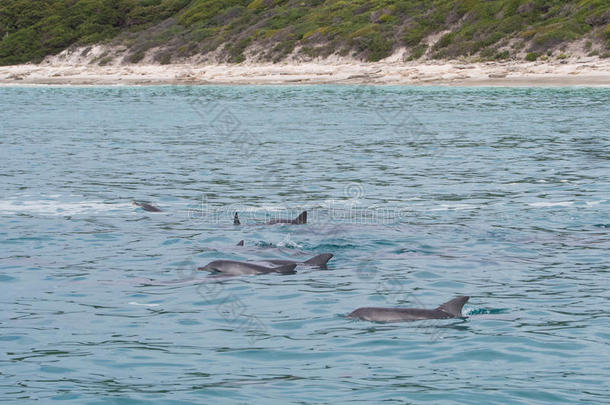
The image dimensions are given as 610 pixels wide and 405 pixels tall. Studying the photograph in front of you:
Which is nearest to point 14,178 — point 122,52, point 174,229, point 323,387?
point 174,229

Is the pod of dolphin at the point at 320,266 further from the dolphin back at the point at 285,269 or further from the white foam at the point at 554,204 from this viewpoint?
the white foam at the point at 554,204

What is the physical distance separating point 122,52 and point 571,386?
78.8 meters

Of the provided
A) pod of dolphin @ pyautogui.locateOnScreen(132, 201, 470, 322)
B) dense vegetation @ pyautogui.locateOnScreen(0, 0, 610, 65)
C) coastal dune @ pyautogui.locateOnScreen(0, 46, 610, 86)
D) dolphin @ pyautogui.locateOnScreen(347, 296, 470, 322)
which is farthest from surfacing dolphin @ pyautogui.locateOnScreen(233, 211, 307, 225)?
dense vegetation @ pyautogui.locateOnScreen(0, 0, 610, 65)

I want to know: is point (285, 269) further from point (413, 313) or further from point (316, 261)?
point (413, 313)

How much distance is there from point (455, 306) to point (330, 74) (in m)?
55.6

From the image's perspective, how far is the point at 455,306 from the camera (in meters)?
10.2

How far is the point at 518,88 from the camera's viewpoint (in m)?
54.0

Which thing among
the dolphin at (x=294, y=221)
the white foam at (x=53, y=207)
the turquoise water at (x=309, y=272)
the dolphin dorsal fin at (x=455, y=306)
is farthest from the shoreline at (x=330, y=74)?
the dolphin dorsal fin at (x=455, y=306)

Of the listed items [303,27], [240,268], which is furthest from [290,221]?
[303,27]

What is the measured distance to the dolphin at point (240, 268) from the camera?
40.6ft

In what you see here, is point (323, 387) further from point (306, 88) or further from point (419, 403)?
point (306, 88)

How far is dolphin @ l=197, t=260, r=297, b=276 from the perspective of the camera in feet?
40.6

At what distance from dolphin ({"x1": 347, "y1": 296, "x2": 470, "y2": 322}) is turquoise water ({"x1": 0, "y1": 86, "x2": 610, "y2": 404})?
0.17 meters

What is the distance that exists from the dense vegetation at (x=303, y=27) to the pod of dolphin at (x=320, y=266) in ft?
153
